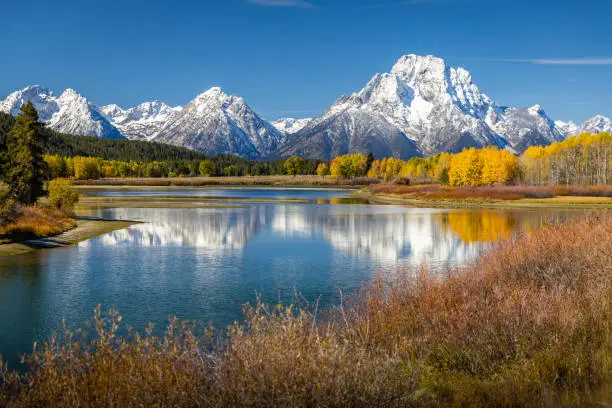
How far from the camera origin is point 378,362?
29.2ft

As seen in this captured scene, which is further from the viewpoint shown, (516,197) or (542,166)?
(542,166)

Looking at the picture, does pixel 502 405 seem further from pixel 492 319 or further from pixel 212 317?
pixel 212 317

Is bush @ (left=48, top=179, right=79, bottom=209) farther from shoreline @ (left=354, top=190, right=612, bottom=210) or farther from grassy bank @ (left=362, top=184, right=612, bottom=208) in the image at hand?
grassy bank @ (left=362, top=184, right=612, bottom=208)

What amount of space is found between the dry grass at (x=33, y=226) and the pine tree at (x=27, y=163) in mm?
5939

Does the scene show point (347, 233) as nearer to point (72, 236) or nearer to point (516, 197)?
point (72, 236)

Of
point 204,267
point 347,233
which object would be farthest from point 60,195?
point 204,267

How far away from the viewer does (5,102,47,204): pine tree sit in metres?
53.4

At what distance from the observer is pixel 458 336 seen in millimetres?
11773

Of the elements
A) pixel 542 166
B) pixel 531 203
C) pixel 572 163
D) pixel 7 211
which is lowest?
pixel 531 203

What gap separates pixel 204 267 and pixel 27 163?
3581cm

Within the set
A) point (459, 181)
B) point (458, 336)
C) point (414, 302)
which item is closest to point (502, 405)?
point (458, 336)

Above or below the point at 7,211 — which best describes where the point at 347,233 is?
below

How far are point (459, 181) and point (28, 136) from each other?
110 m

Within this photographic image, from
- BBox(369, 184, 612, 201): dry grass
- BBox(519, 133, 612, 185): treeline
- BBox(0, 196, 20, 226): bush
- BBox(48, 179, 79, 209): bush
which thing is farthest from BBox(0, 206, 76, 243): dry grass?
BBox(519, 133, 612, 185): treeline
